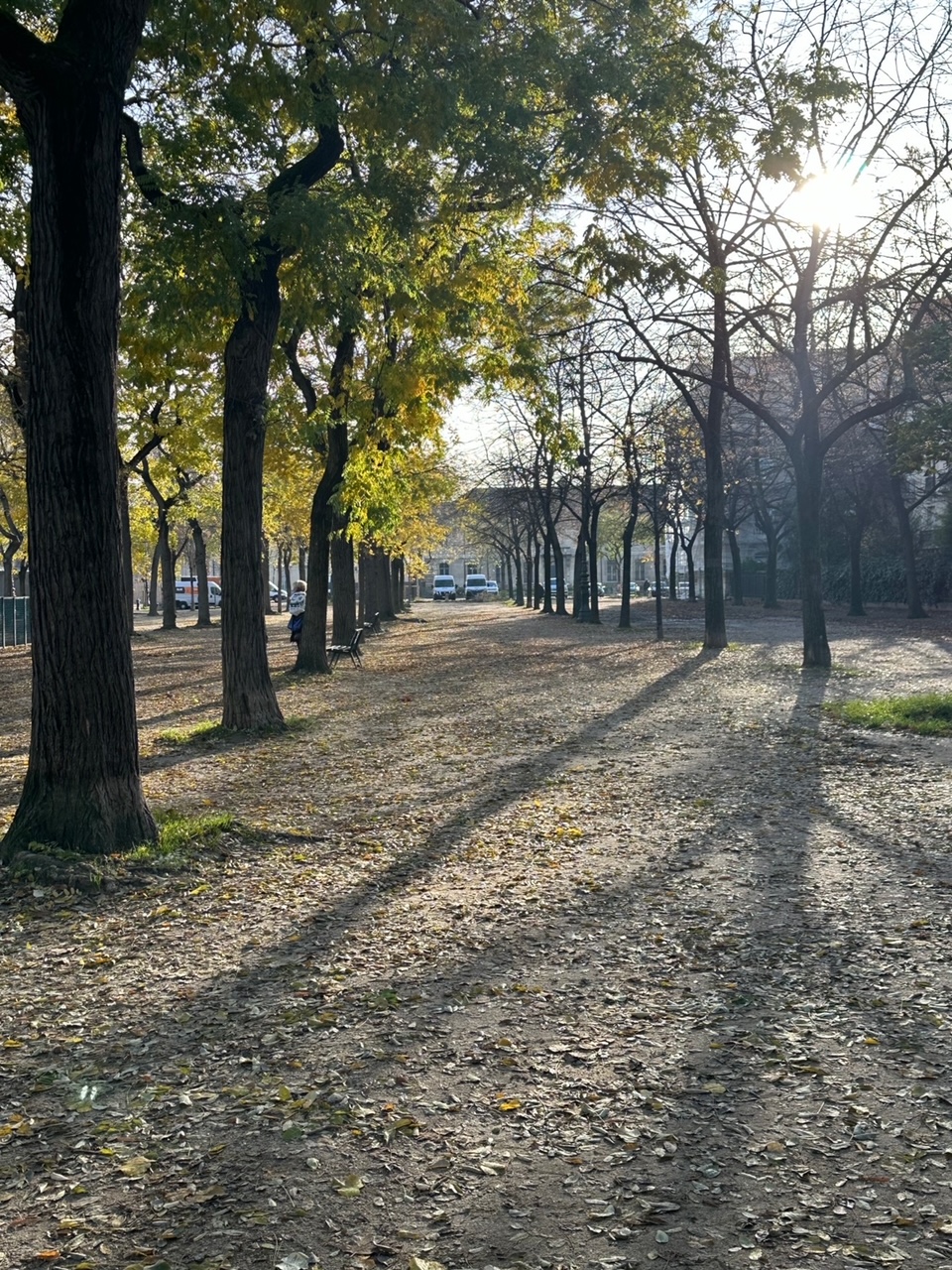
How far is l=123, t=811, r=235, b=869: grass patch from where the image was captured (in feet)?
23.2

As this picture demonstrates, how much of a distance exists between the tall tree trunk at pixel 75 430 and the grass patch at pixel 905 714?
866 cm

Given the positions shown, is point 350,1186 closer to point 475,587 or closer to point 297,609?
point 297,609

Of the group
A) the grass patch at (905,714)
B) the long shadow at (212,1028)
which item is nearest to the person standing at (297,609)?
the grass patch at (905,714)

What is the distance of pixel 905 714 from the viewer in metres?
13.1

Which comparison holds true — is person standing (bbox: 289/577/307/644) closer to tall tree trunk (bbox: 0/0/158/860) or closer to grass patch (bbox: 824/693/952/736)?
grass patch (bbox: 824/693/952/736)

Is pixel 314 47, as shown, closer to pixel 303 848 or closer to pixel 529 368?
pixel 529 368

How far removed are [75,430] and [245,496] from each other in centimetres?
557

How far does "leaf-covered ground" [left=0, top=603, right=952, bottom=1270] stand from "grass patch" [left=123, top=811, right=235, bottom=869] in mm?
136

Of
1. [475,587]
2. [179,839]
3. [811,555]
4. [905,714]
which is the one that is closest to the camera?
[179,839]

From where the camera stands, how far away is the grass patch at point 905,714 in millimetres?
12359

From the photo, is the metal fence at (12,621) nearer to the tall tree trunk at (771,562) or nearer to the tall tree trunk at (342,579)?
the tall tree trunk at (342,579)

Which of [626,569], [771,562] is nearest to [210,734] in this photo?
[626,569]

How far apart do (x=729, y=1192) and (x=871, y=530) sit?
46534mm

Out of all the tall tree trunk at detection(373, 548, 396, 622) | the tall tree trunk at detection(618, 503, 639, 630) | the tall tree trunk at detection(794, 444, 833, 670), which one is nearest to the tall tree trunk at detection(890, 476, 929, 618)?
the tall tree trunk at detection(618, 503, 639, 630)
